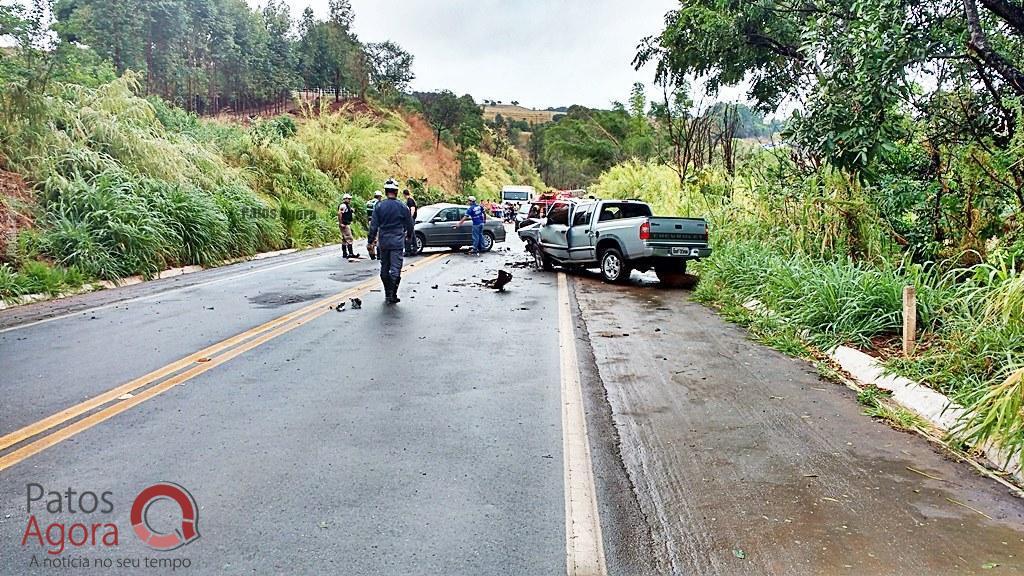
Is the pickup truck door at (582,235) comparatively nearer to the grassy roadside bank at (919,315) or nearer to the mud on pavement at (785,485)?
the grassy roadside bank at (919,315)

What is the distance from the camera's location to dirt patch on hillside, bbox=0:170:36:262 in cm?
1451

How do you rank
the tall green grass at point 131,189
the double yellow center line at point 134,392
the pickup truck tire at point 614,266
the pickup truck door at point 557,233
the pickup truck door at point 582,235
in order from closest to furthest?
the double yellow center line at point 134,392
the pickup truck tire at point 614,266
the tall green grass at point 131,189
the pickup truck door at point 582,235
the pickup truck door at point 557,233

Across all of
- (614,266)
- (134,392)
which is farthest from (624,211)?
(134,392)

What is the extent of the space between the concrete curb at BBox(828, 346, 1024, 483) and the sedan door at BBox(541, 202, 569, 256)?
9.74 meters

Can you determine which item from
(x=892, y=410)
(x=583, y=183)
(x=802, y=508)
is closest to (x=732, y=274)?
(x=892, y=410)

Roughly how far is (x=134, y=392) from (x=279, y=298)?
6.39 m

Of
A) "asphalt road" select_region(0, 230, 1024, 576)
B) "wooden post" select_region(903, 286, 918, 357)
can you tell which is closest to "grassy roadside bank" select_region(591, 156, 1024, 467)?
"wooden post" select_region(903, 286, 918, 357)

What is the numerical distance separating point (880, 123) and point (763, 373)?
2.99 m

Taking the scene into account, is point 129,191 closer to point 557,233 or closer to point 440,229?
point 440,229

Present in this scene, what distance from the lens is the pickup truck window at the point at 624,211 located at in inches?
651

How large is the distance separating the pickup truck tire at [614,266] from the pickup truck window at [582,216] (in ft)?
3.10

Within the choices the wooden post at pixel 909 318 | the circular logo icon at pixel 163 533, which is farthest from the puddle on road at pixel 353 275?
the circular logo icon at pixel 163 533

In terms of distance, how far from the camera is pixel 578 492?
4.41 metres

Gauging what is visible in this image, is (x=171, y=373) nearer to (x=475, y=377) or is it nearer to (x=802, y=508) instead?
(x=475, y=377)
